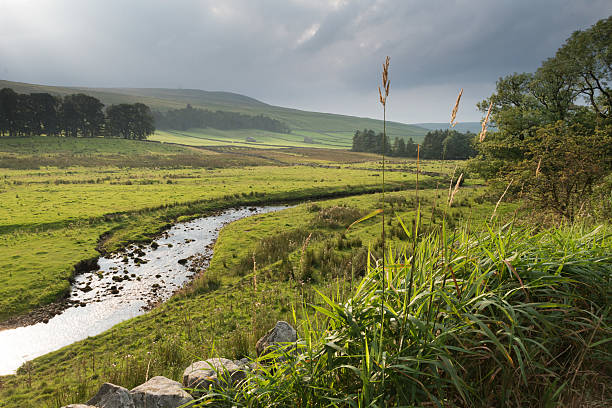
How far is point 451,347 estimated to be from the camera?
7.05ft

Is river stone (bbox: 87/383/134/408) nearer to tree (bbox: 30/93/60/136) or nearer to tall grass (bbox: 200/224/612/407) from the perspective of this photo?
tall grass (bbox: 200/224/612/407)

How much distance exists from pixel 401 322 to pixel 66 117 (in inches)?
4799

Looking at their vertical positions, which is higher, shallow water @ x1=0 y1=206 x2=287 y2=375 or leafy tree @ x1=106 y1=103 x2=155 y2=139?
leafy tree @ x1=106 y1=103 x2=155 y2=139

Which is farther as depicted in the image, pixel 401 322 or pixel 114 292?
pixel 114 292

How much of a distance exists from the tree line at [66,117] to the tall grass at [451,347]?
4684 inches

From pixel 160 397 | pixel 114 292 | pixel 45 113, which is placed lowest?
pixel 114 292

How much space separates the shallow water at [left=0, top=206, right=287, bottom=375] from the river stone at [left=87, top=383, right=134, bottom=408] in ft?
25.5


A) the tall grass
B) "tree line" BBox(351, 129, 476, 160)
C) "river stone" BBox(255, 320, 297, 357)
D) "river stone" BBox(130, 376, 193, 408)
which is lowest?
"river stone" BBox(130, 376, 193, 408)

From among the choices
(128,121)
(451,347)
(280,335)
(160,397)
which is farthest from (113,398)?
(128,121)

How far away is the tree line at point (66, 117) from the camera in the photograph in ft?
273

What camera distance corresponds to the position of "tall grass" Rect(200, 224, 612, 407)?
2254 millimetres

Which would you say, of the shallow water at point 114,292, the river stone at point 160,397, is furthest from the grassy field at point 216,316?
the shallow water at point 114,292

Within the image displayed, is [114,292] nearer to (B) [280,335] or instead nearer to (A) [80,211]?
(B) [280,335]

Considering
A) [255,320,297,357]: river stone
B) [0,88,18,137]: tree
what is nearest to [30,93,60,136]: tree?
[0,88,18,137]: tree
